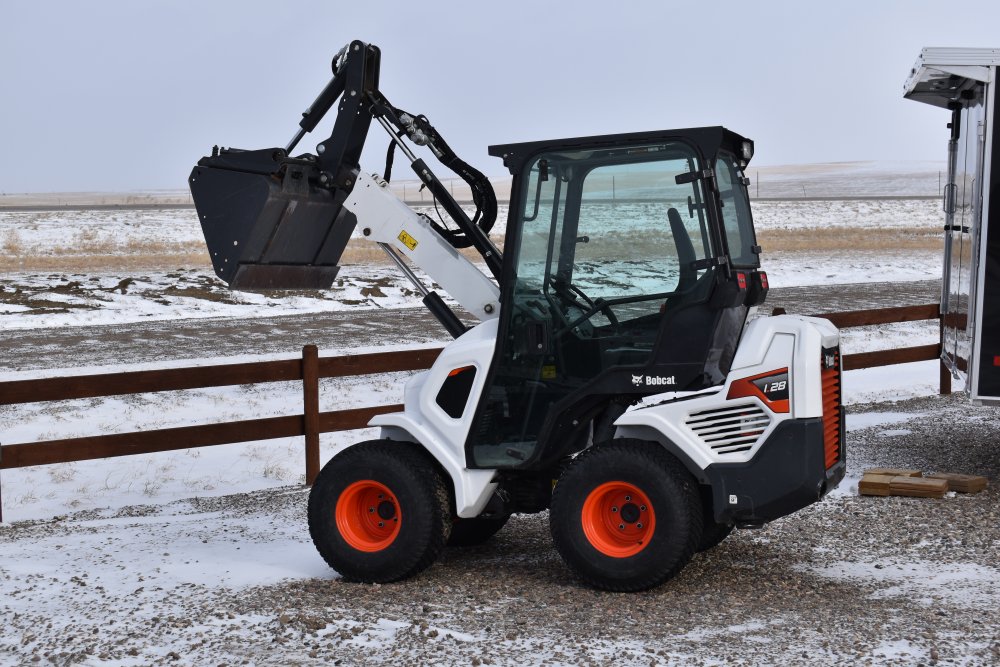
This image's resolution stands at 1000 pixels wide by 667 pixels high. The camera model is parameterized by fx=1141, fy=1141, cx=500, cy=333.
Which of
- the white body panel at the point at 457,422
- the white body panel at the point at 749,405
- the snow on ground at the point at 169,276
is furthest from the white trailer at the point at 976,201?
the snow on ground at the point at 169,276

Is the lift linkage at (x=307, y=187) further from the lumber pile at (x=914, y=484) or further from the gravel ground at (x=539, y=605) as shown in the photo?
the lumber pile at (x=914, y=484)

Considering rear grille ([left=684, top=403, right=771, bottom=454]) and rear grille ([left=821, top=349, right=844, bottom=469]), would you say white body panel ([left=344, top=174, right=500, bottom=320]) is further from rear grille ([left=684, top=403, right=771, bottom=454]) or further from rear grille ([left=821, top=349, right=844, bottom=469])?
rear grille ([left=821, top=349, right=844, bottom=469])

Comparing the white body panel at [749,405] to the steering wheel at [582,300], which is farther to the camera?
the steering wheel at [582,300]

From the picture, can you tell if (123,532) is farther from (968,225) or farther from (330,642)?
(968,225)

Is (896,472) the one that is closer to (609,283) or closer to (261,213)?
(609,283)

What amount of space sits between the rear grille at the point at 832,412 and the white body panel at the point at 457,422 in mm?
1760

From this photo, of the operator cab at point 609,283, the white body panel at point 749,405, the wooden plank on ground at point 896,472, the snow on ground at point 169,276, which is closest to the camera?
the white body panel at point 749,405

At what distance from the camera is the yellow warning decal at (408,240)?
6469mm

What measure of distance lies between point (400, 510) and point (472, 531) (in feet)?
3.21

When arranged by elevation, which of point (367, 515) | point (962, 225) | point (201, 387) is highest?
point (962, 225)

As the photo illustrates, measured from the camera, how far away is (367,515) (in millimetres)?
6285

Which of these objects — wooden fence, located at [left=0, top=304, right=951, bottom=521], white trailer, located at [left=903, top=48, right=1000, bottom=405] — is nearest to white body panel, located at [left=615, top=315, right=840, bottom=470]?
white trailer, located at [left=903, top=48, right=1000, bottom=405]

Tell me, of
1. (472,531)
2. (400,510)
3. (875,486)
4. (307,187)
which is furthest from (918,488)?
(307,187)

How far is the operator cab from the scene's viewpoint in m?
5.70
